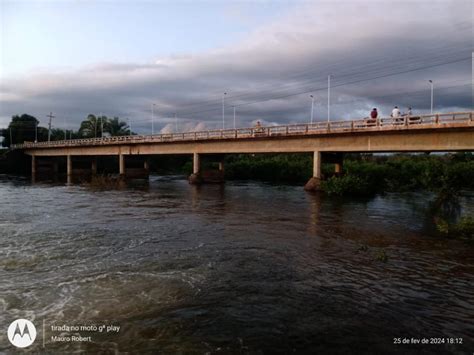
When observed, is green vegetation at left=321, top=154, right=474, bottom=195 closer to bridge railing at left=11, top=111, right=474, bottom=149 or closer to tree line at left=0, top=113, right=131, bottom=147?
bridge railing at left=11, top=111, right=474, bottom=149

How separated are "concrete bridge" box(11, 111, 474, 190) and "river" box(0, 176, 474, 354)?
11509 mm

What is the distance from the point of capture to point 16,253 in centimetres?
1306

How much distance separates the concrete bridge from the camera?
2694 centimetres

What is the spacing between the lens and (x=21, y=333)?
24.8ft

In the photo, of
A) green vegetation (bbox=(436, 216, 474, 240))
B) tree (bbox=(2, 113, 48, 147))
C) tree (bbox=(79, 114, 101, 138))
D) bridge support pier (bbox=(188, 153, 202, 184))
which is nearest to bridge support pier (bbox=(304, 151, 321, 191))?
bridge support pier (bbox=(188, 153, 202, 184))

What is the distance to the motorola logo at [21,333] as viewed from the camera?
7242mm

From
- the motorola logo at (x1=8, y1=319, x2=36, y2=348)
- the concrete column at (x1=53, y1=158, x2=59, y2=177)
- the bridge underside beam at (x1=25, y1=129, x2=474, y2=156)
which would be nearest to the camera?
the motorola logo at (x1=8, y1=319, x2=36, y2=348)

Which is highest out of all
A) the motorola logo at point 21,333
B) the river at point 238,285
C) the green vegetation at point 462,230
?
the green vegetation at point 462,230

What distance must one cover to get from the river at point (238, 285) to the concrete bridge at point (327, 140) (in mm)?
11509

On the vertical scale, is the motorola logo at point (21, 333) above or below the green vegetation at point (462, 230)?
below

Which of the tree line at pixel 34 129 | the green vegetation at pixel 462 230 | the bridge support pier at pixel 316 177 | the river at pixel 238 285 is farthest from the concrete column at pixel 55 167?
the green vegetation at pixel 462 230

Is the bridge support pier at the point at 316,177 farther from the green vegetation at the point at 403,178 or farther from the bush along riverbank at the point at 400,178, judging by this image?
the green vegetation at the point at 403,178

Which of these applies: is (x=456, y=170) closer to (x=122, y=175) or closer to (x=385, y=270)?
(x=385, y=270)

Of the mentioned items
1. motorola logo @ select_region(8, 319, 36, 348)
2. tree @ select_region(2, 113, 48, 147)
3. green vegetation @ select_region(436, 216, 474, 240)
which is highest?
tree @ select_region(2, 113, 48, 147)
